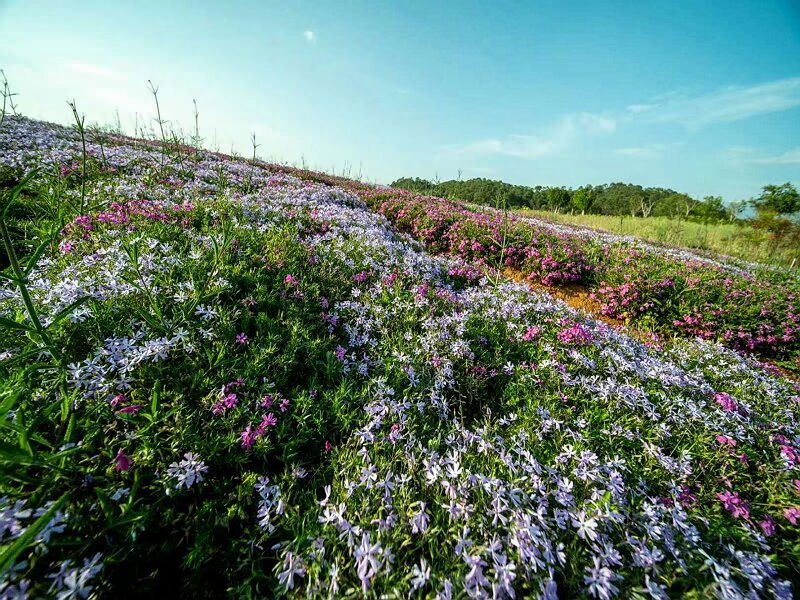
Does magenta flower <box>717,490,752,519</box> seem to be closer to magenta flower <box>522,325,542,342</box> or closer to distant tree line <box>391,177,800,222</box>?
magenta flower <box>522,325,542,342</box>

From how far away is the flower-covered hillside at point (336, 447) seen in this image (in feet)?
5.61

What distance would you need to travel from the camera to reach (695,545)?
6.99ft

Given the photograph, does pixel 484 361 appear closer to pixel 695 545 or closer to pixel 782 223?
pixel 695 545

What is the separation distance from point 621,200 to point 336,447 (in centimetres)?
9323

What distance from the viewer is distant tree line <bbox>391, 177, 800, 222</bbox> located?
31.1m

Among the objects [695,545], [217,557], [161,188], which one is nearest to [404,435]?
[217,557]

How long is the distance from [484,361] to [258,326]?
262 cm

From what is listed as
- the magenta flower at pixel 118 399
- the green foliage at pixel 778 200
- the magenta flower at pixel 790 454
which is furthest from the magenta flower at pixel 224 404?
the green foliage at pixel 778 200

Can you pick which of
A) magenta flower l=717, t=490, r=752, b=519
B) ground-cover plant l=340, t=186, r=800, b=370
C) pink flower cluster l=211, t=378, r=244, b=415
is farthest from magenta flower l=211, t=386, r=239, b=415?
ground-cover plant l=340, t=186, r=800, b=370

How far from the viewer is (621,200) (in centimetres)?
7525

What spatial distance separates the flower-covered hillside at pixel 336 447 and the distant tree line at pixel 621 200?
5.61 metres

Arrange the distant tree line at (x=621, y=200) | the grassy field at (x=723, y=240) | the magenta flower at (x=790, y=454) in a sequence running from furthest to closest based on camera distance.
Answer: the distant tree line at (x=621, y=200), the grassy field at (x=723, y=240), the magenta flower at (x=790, y=454)

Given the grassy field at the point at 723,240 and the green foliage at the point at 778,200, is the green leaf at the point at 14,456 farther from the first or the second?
the green foliage at the point at 778,200

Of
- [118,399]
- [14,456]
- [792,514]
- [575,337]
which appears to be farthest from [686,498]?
[118,399]
